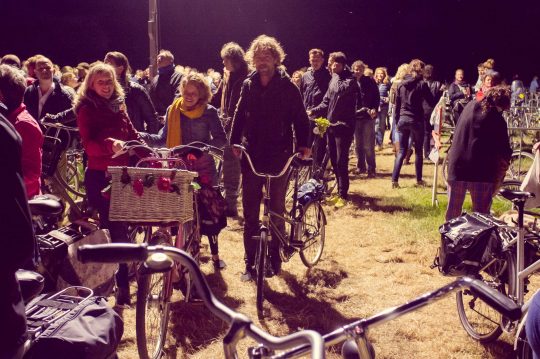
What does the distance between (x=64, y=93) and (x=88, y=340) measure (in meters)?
5.65

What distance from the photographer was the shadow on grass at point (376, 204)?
328 inches

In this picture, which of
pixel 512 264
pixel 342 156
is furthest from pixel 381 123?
pixel 512 264

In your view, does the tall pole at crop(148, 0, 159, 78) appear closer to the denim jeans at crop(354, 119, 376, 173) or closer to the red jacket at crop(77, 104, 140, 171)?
the denim jeans at crop(354, 119, 376, 173)

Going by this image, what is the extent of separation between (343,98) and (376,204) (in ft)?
5.29

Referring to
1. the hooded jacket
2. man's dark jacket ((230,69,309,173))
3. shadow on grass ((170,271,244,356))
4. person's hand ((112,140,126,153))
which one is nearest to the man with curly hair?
man's dark jacket ((230,69,309,173))

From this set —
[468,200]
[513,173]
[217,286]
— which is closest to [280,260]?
[217,286]

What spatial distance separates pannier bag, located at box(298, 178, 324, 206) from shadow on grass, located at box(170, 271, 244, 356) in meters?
1.24

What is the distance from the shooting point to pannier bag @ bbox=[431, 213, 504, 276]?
394 centimetres

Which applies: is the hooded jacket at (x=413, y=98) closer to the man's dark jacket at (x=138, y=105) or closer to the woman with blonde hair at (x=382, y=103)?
the woman with blonde hair at (x=382, y=103)

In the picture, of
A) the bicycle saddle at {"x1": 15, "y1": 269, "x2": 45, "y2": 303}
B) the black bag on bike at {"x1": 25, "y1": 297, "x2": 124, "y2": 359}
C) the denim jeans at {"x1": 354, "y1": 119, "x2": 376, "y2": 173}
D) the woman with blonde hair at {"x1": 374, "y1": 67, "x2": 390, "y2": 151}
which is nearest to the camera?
the black bag on bike at {"x1": 25, "y1": 297, "x2": 124, "y2": 359}

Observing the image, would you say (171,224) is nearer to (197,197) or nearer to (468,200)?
(197,197)

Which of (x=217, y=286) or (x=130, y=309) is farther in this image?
(x=217, y=286)

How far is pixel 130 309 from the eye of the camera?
473cm

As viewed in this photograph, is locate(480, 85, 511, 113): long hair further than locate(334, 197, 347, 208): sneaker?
No
